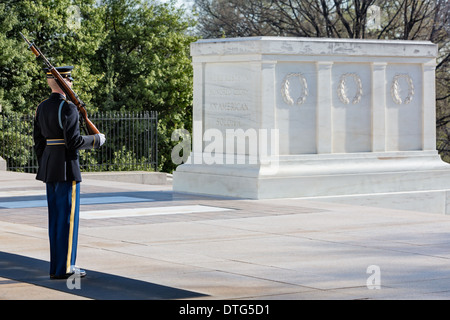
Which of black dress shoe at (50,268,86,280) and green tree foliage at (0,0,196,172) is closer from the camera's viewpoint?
black dress shoe at (50,268,86,280)

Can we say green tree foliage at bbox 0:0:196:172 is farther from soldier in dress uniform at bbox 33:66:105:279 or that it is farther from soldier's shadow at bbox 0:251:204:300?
soldier in dress uniform at bbox 33:66:105:279

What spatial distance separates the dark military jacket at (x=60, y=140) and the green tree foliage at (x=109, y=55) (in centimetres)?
2738

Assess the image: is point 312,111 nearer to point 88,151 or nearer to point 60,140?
point 60,140

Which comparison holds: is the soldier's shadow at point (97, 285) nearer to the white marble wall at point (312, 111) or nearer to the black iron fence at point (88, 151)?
the white marble wall at point (312, 111)

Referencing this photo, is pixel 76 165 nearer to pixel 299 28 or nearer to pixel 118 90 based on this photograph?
pixel 299 28

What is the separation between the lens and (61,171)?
723 centimetres

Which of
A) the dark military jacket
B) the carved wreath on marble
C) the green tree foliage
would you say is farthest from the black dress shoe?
the green tree foliage

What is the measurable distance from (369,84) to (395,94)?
25.0 inches

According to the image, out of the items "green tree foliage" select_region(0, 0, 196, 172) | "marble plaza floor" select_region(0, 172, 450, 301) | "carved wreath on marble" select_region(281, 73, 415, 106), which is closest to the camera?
"marble plaza floor" select_region(0, 172, 450, 301)

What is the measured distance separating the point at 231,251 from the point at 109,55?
32.1 m

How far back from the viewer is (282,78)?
14797mm

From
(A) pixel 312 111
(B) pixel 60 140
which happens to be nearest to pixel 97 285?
(B) pixel 60 140

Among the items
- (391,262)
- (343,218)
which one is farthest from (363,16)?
(391,262)

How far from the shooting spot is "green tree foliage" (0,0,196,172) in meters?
35.2
